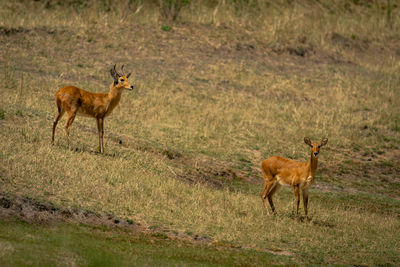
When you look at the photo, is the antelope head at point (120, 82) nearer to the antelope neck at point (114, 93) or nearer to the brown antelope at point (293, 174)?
the antelope neck at point (114, 93)

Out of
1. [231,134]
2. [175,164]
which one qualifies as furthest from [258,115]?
[175,164]

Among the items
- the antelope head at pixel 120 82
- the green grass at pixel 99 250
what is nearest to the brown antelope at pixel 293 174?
the green grass at pixel 99 250

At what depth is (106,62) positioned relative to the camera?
73.8ft

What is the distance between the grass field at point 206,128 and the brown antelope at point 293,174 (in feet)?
1.58

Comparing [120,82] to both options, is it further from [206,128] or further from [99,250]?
[99,250]

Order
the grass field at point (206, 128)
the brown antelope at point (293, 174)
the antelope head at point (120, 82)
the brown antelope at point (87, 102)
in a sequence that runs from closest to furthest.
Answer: the grass field at point (206, 128)
the brown antelope at point (293, 174)
the brown antelope at point (87, 102)
the antelope head at point (120, 82)

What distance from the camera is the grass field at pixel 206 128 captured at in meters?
10.1

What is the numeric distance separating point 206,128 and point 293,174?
6.49m

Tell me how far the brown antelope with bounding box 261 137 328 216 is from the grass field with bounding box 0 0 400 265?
0.48m

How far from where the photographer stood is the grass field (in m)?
10.1

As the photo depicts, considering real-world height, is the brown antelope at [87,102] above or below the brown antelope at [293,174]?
above

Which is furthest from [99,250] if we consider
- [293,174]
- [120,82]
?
[120,82]

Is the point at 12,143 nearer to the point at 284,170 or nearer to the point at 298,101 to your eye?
the point at 284,170

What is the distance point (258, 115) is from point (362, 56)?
34.2 ft
